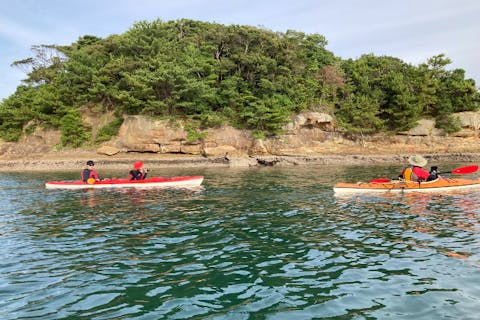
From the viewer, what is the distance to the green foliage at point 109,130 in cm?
3810

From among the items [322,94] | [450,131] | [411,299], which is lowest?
[411,299]

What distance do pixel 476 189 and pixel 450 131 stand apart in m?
27.8

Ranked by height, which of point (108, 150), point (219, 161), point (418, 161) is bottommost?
point (418, 161)

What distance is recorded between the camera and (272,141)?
37219mm

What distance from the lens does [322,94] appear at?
1676 inches

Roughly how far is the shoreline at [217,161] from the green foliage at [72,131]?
405 centimetres

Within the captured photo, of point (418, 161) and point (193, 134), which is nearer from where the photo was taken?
point (418, 161)

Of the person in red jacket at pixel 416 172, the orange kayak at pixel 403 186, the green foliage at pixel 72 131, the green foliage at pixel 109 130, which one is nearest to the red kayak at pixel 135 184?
the orange kayak at pixel 403 186

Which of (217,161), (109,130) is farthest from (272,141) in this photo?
(109,130)

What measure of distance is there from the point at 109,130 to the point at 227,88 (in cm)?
1350

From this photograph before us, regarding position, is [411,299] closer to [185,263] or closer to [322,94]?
[185,263]

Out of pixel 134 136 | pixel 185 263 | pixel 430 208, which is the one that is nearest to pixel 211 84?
pixel 134 136

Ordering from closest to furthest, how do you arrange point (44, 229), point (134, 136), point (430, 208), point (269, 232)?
point (269, 232)
point (44, 229)
point (430, 208)
point (134, 136)

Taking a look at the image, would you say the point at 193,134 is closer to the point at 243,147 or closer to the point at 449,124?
the point at 243,147
